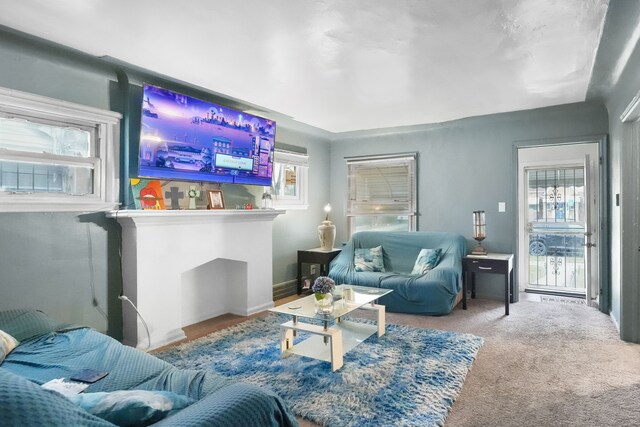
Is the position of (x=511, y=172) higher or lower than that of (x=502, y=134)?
lower

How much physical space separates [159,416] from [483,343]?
107 inches

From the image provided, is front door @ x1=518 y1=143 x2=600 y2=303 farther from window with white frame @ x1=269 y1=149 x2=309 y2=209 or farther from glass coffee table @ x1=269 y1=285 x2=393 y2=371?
glass coffee table @ x1=269 y1=285 x2=393 y2=371

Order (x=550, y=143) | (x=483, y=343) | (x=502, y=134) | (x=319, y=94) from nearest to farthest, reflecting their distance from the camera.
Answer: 1. (x=483, y=343)
2. (x=319, y=94)
3. (x=550, y=143)
4. (x=502, y=134)

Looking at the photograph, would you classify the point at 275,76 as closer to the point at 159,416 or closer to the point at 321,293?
the point at 321,293

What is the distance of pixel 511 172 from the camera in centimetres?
476

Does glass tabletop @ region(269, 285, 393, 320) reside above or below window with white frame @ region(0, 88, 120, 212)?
below

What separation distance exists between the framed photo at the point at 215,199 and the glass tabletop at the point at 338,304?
4.44 ft

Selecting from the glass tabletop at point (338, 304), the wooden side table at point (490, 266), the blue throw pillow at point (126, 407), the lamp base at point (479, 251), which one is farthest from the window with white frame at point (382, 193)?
the blue throw pillow at point (126, 407)

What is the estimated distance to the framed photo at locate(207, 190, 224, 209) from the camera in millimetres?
3973

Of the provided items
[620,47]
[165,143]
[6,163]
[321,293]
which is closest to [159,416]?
[321,293]

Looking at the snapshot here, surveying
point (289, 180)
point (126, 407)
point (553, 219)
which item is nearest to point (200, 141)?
point (289, 180)

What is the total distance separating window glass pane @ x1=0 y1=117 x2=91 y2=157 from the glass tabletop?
194 centimetres

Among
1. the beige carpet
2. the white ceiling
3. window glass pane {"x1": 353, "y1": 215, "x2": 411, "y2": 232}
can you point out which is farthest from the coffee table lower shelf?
window glass pane {"x1": 353, "y1": 215, "x2": 411, "y2": 232}

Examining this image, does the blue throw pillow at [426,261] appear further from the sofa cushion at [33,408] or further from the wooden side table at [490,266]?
the sofa cushion at [33,408]
